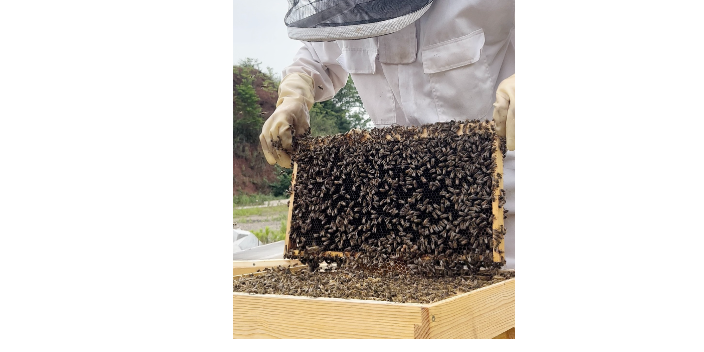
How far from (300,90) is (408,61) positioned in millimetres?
694

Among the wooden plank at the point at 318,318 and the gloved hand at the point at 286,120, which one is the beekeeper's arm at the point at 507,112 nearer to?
the wooden plank at the point at 318,318

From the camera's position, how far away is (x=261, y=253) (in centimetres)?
538

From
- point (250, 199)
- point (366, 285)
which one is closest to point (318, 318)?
point (366, 285)

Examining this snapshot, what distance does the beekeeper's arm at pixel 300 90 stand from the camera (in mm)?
3053

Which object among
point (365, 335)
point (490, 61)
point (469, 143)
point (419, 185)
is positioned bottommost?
point (365, 335)

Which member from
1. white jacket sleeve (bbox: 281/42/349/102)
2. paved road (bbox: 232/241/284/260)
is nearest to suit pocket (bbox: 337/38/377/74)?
white jacket sleeve (bbox: 281/42/349/102)

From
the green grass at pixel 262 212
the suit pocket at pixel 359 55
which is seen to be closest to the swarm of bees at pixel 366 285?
the suit pocket at pixel 359 55

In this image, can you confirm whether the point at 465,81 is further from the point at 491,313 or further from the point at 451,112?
the point at 491,313

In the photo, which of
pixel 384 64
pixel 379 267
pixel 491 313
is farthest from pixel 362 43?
pixel 491 313

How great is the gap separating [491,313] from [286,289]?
81 centimetres

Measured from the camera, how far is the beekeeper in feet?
8.48

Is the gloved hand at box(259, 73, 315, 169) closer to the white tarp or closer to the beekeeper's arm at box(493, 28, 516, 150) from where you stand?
the beekeeper's arm at box(493, 28, 516, 150)

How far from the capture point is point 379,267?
8.34 ft

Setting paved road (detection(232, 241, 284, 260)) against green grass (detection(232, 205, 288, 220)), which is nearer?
paved road (detection(232, 241, 284, 260))
